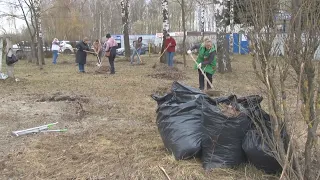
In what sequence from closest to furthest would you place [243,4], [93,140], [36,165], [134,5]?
[243,4] → [36,165] → [93,140] → [134,5]

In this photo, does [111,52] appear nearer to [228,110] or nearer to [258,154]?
[228,110]

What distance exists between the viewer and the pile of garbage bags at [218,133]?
3223 millimetres

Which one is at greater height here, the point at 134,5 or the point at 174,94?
the point at 134,5

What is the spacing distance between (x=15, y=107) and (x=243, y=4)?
5.18 m

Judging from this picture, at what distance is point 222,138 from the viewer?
11.0 ft

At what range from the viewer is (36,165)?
3.69 m

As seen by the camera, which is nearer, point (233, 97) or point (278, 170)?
point (278, 170)

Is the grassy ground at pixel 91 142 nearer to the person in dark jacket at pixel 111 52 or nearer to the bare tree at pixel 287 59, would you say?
the bare tree at pixel 287 59

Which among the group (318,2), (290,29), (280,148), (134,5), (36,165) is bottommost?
(36,165)

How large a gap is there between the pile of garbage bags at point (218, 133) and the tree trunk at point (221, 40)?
322 inches

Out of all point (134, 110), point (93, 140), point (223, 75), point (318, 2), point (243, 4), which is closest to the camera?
point (318, 2)

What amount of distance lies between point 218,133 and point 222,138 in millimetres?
60

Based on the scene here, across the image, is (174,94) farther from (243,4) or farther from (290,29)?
(290,29)

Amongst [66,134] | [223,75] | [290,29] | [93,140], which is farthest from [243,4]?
[223,75]
